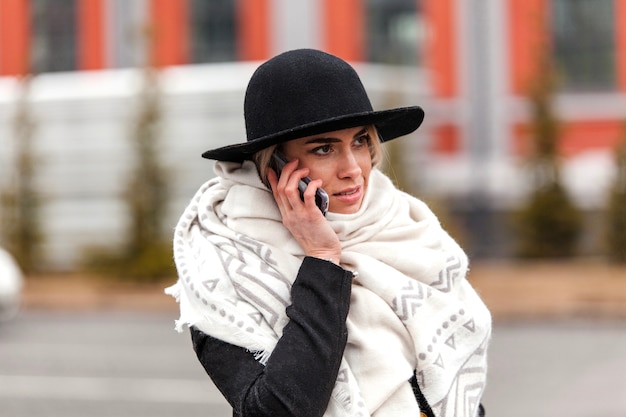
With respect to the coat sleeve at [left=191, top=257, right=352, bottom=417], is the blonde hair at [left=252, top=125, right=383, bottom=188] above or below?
above

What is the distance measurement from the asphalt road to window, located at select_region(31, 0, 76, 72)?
1336cm

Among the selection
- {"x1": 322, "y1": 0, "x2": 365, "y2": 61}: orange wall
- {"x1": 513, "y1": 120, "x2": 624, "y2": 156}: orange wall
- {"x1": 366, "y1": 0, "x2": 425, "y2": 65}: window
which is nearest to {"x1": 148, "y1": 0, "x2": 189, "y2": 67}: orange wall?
{"x1": 322, "y1": 0, "x2": 365, "y2": 61}: orange wall

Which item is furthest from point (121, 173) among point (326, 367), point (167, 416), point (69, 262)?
point (326, 367)

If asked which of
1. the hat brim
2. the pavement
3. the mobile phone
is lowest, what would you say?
the pavement

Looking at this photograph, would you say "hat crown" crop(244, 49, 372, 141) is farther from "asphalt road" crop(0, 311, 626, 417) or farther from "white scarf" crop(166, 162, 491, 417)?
"asphalt road" crop(0, 311, 626, 417)

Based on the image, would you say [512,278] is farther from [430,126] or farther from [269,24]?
[269,24]

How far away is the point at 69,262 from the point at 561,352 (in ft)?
34.8

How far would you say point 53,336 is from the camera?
1125cm

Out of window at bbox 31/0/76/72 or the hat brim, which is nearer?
the hat brim

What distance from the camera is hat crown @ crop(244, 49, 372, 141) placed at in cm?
195

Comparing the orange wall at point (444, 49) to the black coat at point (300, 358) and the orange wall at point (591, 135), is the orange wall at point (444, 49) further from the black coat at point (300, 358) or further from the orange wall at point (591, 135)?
the black coat at point (300, 358)

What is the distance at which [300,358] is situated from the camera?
6.12ft

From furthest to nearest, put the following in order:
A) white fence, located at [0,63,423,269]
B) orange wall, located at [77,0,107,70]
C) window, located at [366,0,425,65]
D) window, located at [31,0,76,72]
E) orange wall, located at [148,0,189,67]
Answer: window, located at [31,0,76,72], orange wall, located at [77,0,107,70], orange wall, located at [148,0,189,67], window, located at [366,0,425,65], white fence, located at [0,63,423,269]

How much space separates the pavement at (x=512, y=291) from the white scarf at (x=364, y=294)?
29.8 feet
